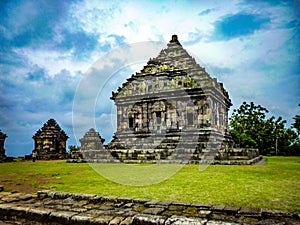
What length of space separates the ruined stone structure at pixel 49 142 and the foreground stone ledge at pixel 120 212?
24.3 metres

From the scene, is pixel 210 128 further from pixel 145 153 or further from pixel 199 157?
pixel 145 153

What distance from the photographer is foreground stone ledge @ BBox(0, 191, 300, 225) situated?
456 cm

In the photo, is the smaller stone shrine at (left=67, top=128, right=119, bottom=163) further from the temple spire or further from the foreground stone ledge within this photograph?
the foreground stone ledge

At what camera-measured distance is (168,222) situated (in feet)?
14.3

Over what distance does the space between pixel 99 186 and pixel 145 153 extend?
995 cm

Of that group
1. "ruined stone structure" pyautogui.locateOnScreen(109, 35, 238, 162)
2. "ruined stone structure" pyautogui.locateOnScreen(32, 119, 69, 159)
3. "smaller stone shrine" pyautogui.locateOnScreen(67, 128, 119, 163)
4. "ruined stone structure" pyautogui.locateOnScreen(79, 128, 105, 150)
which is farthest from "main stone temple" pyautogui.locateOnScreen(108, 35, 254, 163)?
"ruined stone structure" pyautogui.locateOnScreen(32, 119, 69, 159)

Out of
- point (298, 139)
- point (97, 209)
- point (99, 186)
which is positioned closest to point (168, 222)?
point (97, 209)

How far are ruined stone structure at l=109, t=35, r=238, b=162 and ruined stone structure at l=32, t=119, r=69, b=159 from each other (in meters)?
9.98

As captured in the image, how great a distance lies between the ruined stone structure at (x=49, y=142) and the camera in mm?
29806

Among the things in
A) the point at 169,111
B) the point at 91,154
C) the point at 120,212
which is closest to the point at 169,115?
the point at 169,111

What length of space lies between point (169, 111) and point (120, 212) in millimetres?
17310

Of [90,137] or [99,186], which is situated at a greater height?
[90,137]

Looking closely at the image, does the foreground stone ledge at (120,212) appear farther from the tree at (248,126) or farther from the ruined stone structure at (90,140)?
the tree at (248,126)

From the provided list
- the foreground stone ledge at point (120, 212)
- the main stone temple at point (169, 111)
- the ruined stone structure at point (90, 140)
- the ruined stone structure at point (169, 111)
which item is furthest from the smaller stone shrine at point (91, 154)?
the foreground stone ledge at point (120, 212)
